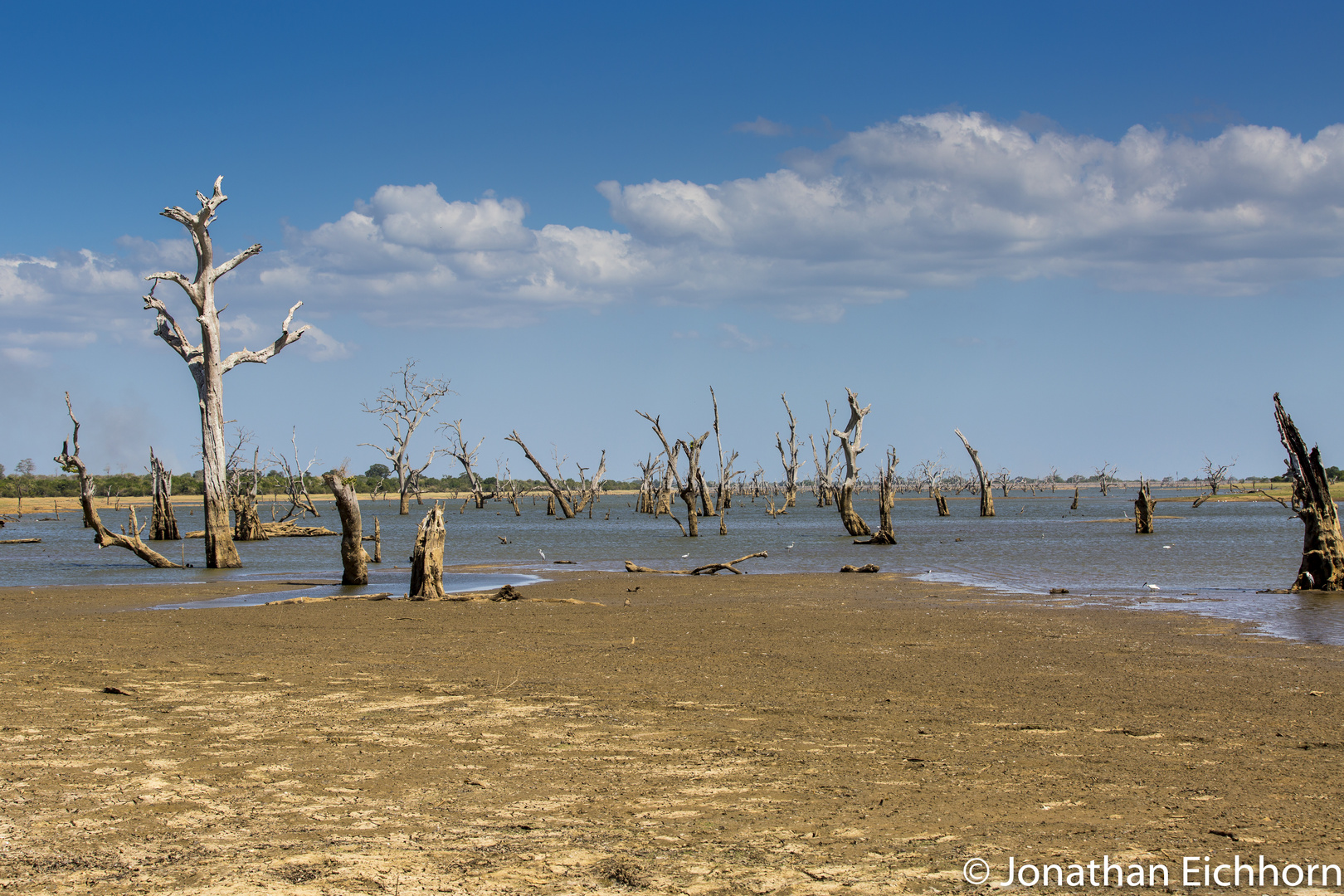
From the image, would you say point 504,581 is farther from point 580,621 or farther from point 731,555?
point 731,555

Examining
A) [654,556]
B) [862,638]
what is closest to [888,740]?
[862,638]

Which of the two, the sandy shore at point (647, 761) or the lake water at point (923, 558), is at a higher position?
the sandy shore at point (647, 761)

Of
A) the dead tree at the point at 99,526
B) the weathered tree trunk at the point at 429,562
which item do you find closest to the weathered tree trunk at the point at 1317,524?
the weathered tree trunk at the point at 429,562

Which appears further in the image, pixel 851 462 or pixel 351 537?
pixel 851 462

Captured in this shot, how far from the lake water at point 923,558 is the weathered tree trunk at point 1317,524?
0.78m

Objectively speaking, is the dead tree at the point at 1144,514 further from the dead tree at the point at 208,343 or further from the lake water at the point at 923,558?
the dead tree at the point at 208,343

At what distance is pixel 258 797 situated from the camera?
516cm

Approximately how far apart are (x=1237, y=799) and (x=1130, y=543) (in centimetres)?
3064

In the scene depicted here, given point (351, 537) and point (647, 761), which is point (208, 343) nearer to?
point (351, 537)

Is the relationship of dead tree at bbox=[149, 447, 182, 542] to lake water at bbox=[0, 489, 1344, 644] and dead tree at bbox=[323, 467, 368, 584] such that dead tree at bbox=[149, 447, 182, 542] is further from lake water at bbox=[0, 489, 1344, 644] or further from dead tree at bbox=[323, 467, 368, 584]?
dead tree at bbox=[323, 467, 368, 584]

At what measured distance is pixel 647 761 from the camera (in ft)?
19.5

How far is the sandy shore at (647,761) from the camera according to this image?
4.34 metres

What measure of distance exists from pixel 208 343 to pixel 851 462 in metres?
23.3

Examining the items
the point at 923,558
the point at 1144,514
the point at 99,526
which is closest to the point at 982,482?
the point at 1144,514
